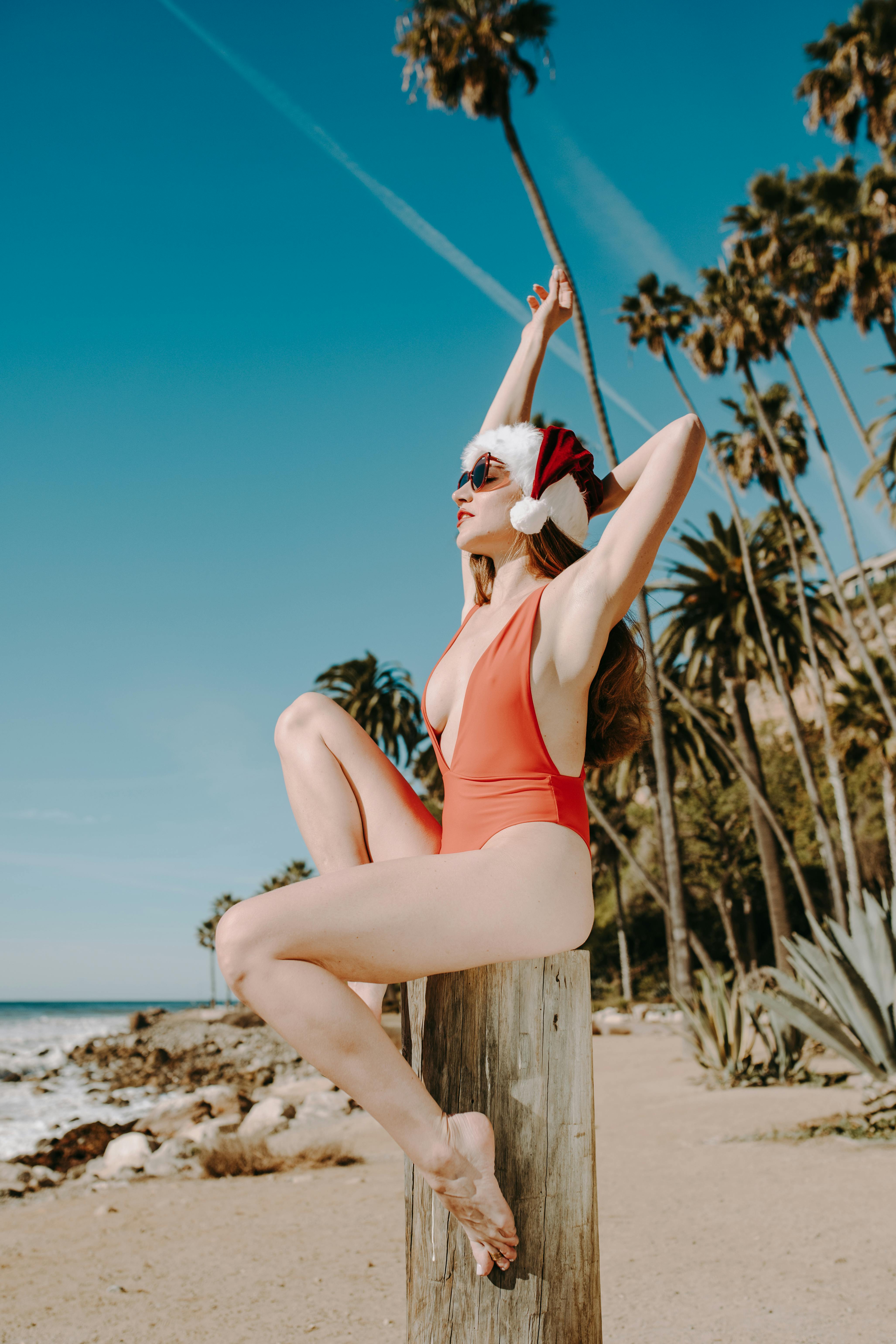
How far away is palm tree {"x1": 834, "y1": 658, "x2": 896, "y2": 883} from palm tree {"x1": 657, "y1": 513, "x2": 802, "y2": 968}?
6.65 ft

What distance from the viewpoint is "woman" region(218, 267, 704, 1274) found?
158 cm

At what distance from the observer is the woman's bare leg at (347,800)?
1966mm

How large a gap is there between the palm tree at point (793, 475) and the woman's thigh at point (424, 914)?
60.5ft

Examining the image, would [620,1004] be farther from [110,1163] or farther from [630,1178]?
[630,1178]

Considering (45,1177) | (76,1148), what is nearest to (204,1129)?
(76,1148)

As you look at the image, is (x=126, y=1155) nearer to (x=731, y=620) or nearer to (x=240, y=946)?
(x=240, y=946)

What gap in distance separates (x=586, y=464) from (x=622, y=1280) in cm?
330

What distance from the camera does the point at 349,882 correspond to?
5.39 ft

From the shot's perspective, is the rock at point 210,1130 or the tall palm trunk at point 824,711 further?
the tall palm trunk at point 824,711

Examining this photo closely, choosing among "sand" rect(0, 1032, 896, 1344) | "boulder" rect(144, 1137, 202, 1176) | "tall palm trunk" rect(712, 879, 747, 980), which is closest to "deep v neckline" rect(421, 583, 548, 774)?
"sand" rect(0, 1032, 896, 1344)

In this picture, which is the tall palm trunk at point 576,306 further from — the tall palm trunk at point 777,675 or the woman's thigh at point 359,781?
the woman's thigh at point 359,781

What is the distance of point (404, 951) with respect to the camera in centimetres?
163

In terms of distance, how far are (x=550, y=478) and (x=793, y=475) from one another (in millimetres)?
23982

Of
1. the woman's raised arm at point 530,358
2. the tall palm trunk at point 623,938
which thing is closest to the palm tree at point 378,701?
the tall palm trunk at point 623,938
